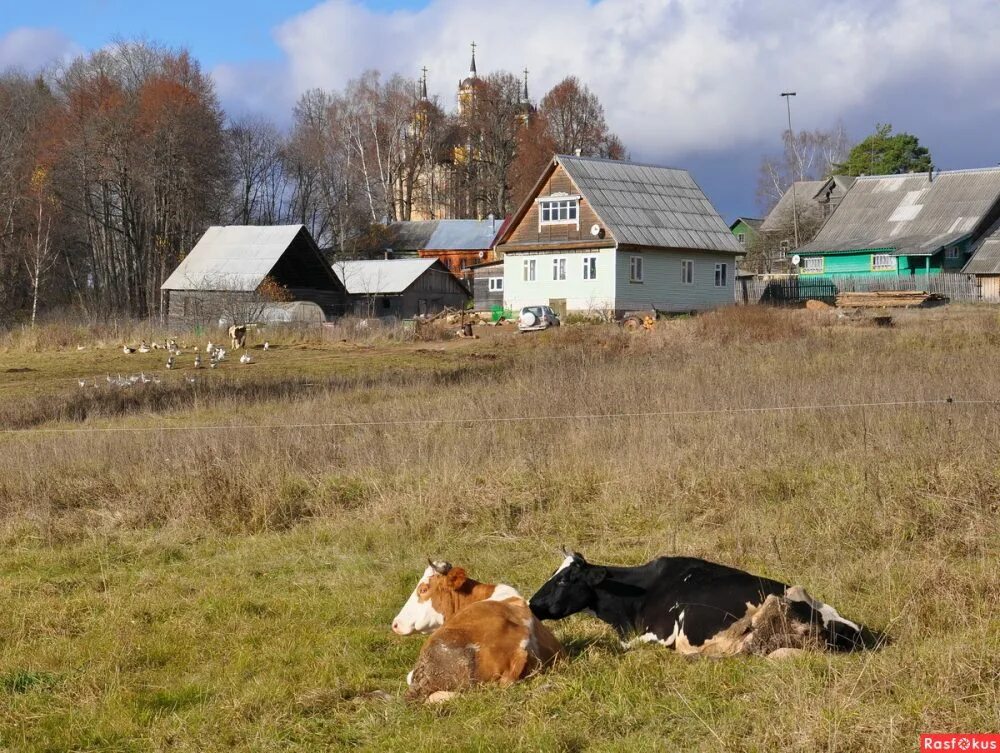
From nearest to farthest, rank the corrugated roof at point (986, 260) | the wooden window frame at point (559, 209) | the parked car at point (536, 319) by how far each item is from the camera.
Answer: the parked car at point (536, 319) < the wooden window frame at point (559, 209) < the corrugated roof at point (986, 260)

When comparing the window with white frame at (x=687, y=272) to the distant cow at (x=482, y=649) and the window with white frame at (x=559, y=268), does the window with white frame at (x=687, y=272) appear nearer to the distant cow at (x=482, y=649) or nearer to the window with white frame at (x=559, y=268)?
the window with white frame at (x=559, y=268)

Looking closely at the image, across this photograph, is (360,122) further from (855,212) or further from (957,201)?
(957,201)

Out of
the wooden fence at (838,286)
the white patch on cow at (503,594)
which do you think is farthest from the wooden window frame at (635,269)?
the white patch on cow at (503,594)

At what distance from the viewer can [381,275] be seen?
58.8 metres

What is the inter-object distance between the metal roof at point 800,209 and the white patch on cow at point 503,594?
2841 inches

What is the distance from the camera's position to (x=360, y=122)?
81125 millimetres

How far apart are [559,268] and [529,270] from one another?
1741 mm

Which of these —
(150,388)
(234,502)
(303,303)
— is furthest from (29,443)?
(303,303)

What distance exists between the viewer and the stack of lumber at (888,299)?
45.0 metres

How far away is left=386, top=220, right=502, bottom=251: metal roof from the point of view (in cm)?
7550

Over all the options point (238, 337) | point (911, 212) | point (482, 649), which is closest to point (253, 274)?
point (238, 337)

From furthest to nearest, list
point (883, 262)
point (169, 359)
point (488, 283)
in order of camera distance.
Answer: point (488, 283), point (883, 262), point (169, 359)

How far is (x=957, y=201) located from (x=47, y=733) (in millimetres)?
60038

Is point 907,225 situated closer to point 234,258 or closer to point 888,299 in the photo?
point 888,299
